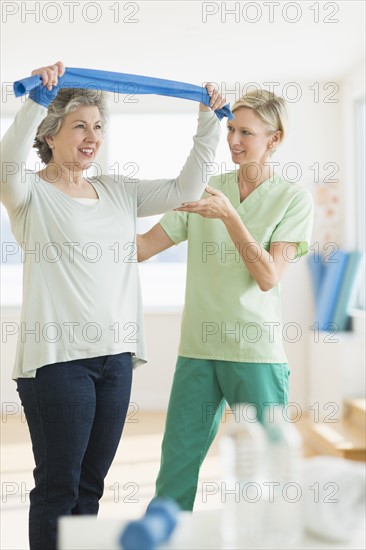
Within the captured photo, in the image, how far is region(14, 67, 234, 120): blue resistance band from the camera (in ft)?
6.33

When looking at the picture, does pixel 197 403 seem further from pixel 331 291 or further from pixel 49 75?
pixel 331 291

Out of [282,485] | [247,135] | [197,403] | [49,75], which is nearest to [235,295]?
[197,403]

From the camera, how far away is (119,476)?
14.5ft

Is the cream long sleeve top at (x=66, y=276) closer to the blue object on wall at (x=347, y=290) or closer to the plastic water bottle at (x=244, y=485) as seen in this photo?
the plastic water bottle at (x=244, y=485)

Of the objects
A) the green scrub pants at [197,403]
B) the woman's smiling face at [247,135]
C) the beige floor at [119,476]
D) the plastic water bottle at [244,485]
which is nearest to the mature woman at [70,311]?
the green scrub pants at [197,403]

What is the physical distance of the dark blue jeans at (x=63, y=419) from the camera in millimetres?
2047

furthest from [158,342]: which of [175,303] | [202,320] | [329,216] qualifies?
[202,320]

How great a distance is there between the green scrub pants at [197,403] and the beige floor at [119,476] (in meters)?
0.62

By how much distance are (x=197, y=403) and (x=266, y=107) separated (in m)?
0.96

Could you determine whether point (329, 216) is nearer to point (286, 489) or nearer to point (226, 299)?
point (226, 299)

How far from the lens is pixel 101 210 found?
2.18m

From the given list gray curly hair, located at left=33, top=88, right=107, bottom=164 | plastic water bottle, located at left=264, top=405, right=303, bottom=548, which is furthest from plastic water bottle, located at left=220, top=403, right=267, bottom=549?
gray curly hair, located at left=33, top=88, right=107, bottom=164

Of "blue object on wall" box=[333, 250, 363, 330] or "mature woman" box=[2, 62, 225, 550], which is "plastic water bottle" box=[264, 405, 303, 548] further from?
"blue object on wall" box=[333, 250, 363, 330]

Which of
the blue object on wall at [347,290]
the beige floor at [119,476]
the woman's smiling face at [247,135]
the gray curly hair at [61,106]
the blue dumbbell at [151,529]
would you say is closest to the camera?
the blue dumbbell at [151,529]
